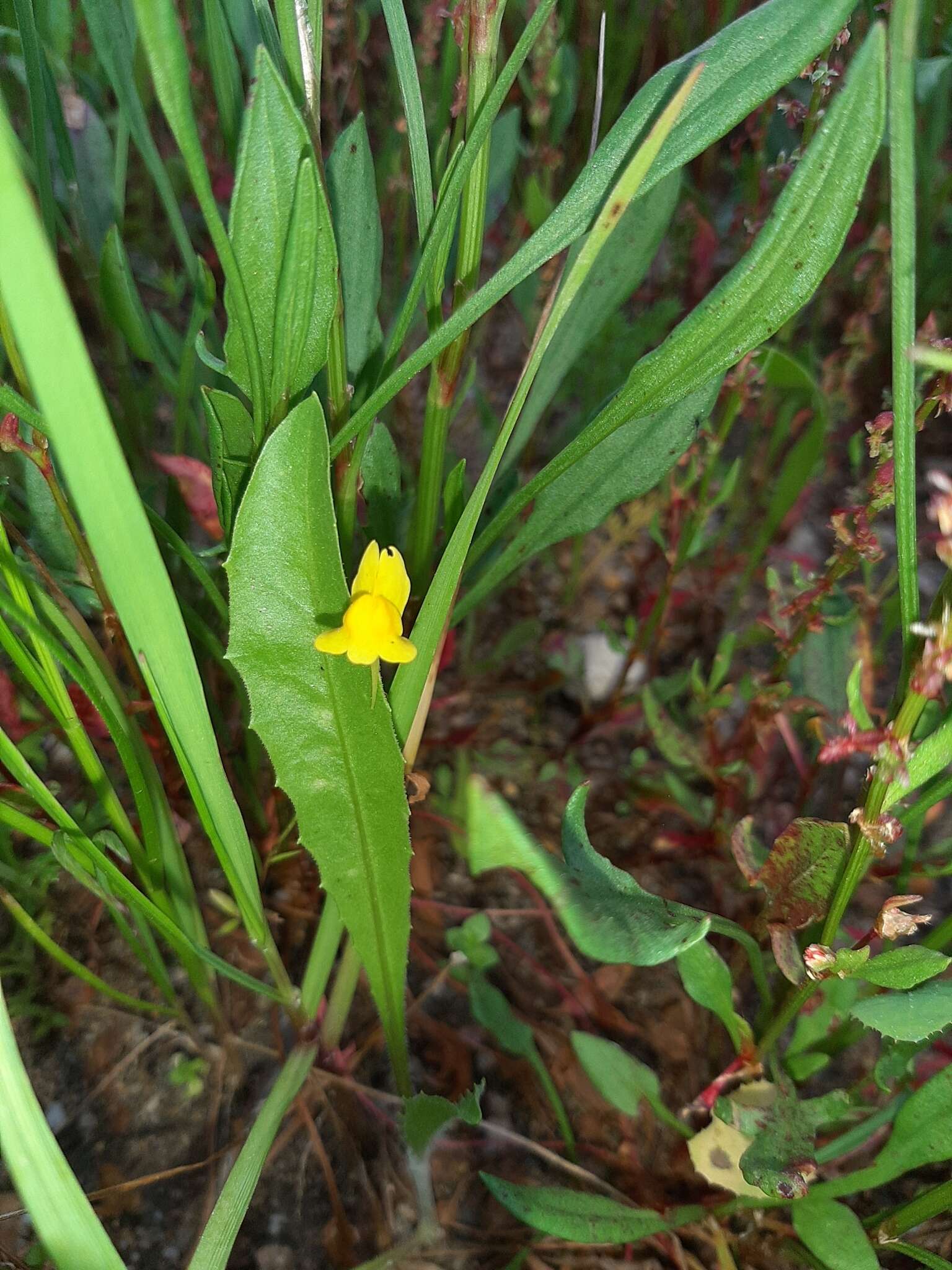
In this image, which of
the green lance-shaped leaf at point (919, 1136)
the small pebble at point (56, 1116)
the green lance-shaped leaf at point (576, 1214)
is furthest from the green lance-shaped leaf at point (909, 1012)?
the small pebble at point (56, 1116)

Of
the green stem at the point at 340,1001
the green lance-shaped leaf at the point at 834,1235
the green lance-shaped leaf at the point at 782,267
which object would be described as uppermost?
the green lance-shaped leaf at the point at 782,267

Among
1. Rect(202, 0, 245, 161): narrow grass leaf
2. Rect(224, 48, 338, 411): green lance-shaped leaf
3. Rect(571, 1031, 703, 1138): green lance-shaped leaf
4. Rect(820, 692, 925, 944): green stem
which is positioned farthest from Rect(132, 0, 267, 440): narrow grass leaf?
Rect(571, 1031, 703, 1138): green lance-shaped leaf

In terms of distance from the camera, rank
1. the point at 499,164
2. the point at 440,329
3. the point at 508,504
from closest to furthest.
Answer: the point at 440,329, the point at 508,504, the point at 499,164

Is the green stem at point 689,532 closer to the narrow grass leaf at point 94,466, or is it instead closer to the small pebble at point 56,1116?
the narrow grass leaf at point 94,466

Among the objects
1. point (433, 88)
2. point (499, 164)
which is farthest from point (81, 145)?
point (433, 88)

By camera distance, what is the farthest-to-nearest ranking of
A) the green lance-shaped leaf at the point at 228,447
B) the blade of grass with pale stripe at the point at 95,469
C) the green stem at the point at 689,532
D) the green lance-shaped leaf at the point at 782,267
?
the green stem at the point at 689,532 → the green lance-shaped leaf at the point at 228,447 → the green lance-shaped leaf at the point at 782,267 → the blade of grass with pale stripe at the point at 95,469

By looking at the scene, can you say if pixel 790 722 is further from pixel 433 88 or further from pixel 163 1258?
pixel 433 88

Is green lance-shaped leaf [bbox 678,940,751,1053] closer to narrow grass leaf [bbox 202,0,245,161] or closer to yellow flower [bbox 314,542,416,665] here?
yellow flower [bbox 314,542,416,665]
